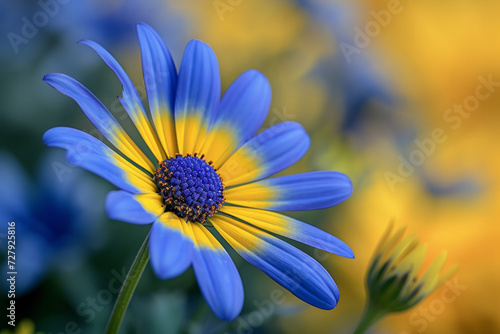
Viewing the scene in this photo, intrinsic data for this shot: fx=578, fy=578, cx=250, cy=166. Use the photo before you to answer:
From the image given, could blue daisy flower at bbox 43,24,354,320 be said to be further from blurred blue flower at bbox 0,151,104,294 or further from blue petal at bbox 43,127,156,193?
blurred blue flower at bbox 0,151,104,294

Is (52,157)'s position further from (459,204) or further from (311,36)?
(459,204)

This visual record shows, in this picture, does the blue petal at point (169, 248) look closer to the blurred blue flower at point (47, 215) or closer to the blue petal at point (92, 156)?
the blue petal at point (92, 156)

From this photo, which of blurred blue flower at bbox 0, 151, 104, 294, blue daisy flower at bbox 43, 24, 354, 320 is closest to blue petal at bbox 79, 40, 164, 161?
blue daisy flower at bbox 43, 24, 354, 320

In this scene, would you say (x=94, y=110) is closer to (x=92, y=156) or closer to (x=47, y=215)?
(x=92, y=156)

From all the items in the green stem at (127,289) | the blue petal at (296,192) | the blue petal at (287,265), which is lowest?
the green stem at (127,289)

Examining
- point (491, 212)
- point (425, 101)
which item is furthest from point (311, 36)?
point (491, 212)

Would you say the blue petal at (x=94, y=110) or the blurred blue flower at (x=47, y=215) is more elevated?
the blue petal at (x=94, y=110)

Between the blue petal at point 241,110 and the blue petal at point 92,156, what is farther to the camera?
the blue petal at point 241,110

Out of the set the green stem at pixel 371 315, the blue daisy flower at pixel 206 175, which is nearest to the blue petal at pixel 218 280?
the blue daisy flower at pixel 206 175
